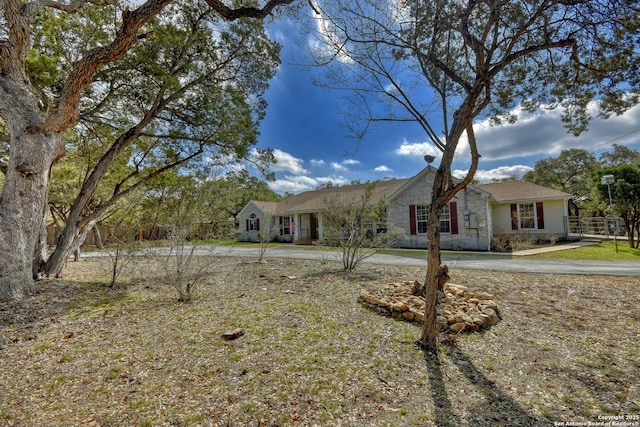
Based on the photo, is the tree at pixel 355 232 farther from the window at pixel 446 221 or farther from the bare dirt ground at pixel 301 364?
the window at pixel 446 221

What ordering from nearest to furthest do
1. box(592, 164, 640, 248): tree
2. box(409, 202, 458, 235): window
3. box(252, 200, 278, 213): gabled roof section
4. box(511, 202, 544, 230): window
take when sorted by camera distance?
box(592, 164, 640, 248): tree, box(409, 202, 458, 235): window, box(511, 202, 544, 230): window, box(252, 200, 278, 213): gabled roof section

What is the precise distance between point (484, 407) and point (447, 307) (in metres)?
2.35

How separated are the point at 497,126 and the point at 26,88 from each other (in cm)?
873

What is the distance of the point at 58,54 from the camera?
7.19 metres

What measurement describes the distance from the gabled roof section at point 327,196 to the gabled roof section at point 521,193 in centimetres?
515

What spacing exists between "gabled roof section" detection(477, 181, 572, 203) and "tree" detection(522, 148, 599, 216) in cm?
1672

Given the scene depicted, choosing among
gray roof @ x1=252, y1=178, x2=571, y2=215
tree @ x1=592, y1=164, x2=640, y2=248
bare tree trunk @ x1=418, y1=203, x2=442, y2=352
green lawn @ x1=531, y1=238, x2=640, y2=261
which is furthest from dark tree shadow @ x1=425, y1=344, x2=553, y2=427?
tree @ x1=592, y1=164, x2=640, y2=248

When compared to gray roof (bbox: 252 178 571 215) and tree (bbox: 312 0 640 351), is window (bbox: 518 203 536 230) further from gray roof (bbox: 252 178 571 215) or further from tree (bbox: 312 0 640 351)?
tree (bbox: 312 0 640 351)

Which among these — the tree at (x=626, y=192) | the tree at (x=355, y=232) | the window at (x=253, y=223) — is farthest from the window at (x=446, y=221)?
the window at (x=253, y=223)

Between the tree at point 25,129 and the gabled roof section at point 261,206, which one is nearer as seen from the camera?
the tree at point 25,129

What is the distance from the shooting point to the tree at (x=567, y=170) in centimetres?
2933

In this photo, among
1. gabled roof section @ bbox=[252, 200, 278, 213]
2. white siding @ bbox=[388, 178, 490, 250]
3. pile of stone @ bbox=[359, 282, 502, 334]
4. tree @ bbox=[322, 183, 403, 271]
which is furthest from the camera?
gabled roof section @ bbox=[252, 200, 278, 213]

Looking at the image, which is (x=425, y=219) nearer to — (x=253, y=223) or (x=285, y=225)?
(x=285, y=225)

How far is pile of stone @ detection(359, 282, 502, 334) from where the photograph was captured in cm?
414
